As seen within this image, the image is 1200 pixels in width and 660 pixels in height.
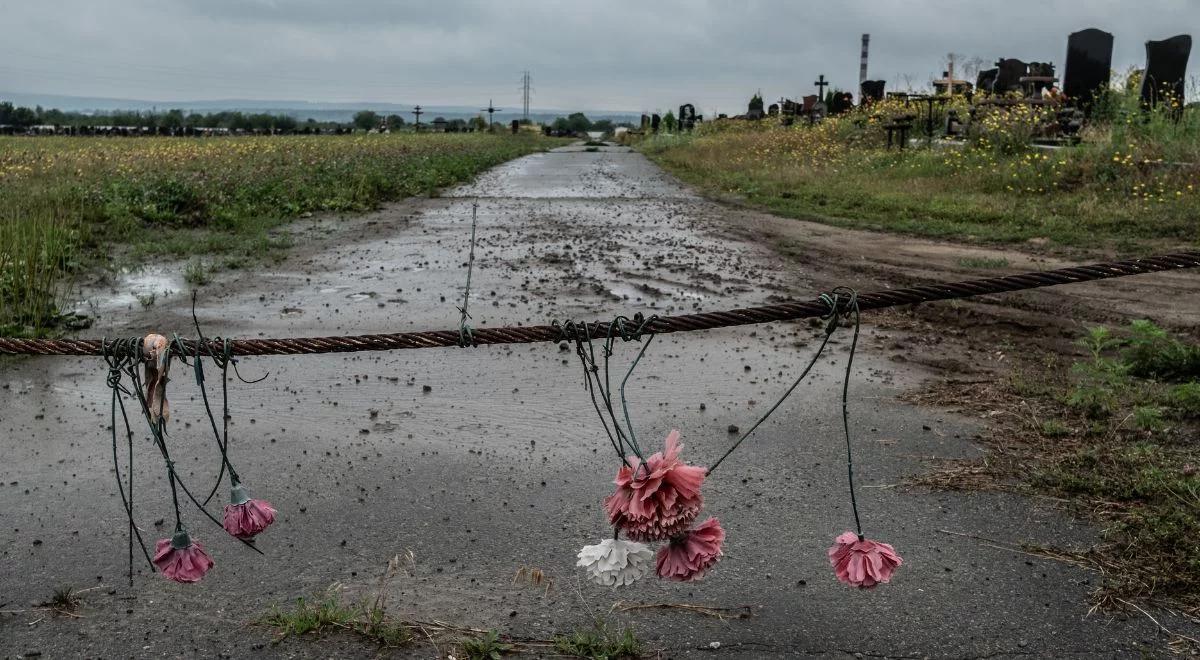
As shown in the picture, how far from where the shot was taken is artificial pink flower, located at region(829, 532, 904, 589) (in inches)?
92.4

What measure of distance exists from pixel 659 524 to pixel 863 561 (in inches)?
19.2

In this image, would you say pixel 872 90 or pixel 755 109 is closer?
pixel 872 90

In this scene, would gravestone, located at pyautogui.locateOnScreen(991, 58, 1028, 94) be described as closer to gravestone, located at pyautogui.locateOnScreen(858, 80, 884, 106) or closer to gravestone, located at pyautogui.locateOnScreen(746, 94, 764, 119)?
gravestone, located at pyautogui.locateOnScreen(858, 80, 884, 106)

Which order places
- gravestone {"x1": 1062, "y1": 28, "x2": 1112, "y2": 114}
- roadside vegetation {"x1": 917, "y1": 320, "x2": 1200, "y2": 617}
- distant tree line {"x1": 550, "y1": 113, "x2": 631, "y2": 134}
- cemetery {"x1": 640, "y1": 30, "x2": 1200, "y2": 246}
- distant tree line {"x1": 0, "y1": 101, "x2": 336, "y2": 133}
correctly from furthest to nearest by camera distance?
distant tree line {"x1": 550, "y1": 113, "x2": 631, "y2": 134} < distant tree line {"x1": 0, "y1": 101, "x2": 336, "y2": 133} < gravestone {"x1": 1062, "y1": 28, "x2": 1112, "y2": 114} < cemetery {"x1": 640, "y1": 30, "x2": 1200, "y2": 246} < roadside vegetation {"x1": 917, "y1": 320, "x2": 1200, "y2": 617}

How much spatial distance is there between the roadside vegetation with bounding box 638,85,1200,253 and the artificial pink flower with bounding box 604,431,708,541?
Answer: 34.8ft

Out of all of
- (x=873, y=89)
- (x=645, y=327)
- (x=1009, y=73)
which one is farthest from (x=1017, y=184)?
(x=873, y=89)

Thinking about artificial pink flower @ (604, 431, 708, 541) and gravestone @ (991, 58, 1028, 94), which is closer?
artificial pink flower @ (604, 431, 708, 541)

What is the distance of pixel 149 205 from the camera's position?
47.5 ft

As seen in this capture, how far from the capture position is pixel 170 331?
815 cm

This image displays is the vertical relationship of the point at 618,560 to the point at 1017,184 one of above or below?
below

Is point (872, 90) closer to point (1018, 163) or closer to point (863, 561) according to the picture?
point (1018, 163)

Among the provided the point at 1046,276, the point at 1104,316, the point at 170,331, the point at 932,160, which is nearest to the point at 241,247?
the point at 170,331

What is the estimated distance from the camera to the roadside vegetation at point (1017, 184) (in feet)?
42.4

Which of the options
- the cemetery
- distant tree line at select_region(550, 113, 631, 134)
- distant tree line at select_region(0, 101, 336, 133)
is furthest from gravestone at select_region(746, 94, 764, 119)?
distant tree line at select_region(550, 113, 631, 134)
